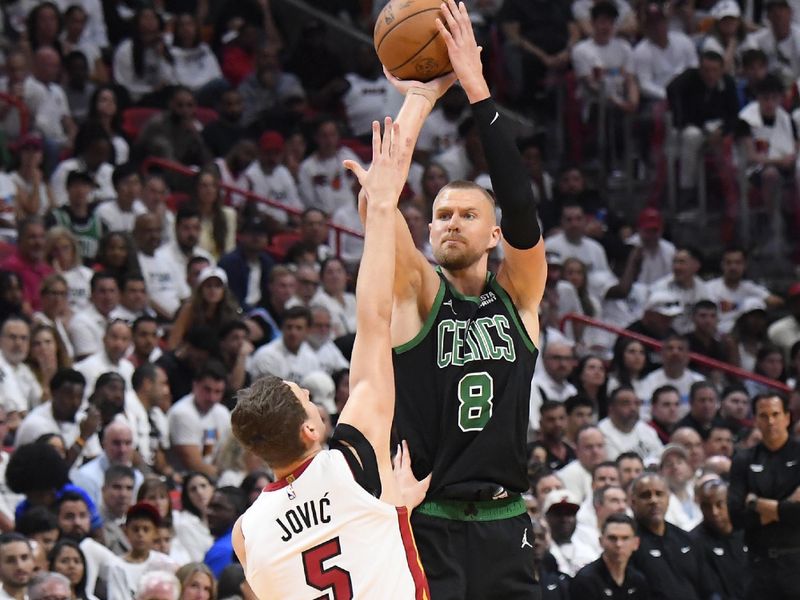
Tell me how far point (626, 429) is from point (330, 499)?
842 cm

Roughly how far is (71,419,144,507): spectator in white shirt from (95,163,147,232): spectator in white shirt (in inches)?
140

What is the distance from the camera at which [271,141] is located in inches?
616

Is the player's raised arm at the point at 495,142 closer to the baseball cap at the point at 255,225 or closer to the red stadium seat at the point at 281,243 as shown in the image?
the baseball cap at the point at 255,225

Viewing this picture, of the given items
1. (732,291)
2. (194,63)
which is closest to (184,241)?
(194,63)

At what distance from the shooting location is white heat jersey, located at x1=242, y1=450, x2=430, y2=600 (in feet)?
15.2

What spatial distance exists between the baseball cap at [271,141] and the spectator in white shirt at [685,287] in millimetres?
3845

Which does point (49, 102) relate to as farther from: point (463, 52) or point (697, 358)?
point (463, 52)

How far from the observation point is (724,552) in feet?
36.1

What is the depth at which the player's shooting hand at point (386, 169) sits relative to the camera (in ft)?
16.8

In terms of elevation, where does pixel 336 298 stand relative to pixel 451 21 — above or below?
below

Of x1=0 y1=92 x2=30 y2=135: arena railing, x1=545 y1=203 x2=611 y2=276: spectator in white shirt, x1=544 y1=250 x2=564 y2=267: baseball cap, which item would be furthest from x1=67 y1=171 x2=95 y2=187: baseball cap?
x1=545 y1=203 x2=611 y2=276: spectator in white shirt

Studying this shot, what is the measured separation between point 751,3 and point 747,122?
317 centimetres

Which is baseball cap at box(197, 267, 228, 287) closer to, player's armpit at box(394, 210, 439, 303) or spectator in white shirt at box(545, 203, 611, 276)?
spectator in white shirt at box(545, 203, 611, 276)

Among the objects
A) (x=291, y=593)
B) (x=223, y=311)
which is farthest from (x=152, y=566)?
(x=291, y=593)
